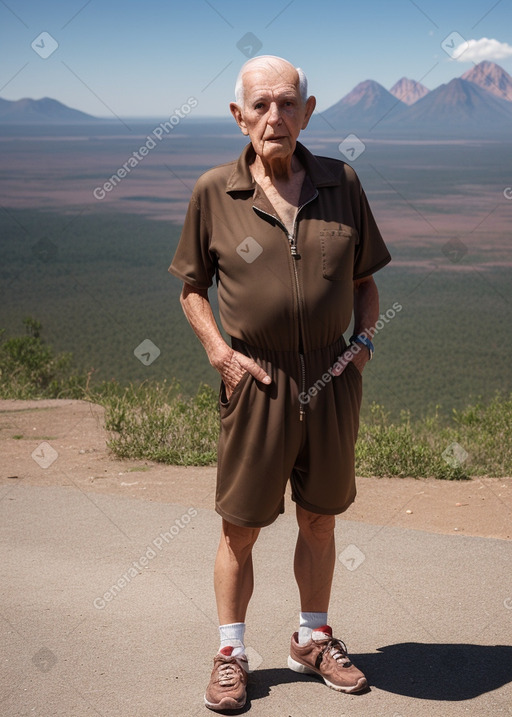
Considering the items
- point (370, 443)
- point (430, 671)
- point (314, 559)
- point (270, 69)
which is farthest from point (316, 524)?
point (370, 443)

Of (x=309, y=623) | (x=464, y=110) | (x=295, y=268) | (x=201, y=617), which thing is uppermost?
(x=295, y=268)

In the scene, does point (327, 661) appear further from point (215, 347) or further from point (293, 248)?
point (293, 248)

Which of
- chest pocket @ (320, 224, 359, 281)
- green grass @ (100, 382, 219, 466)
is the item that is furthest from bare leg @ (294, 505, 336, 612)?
green grass @ (100, 382, 219, 466)

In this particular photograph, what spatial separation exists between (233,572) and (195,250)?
1.10 meters

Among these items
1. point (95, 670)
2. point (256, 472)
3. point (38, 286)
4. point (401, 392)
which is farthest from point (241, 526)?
point (38, 286)

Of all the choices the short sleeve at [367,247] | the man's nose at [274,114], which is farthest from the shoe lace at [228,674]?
the man's nose at [274,114]

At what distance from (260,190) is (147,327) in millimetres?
23189

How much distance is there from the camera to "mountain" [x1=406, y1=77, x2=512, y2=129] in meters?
91.5

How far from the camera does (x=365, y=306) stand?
132 inches

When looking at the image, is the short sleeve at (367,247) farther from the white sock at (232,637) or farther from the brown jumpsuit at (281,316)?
the white sock at (232,637)

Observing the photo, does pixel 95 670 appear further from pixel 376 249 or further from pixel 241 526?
pixel 376 249

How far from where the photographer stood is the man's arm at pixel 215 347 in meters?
3.06

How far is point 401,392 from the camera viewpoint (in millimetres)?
19375

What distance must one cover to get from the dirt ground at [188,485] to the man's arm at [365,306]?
1.87 meters
